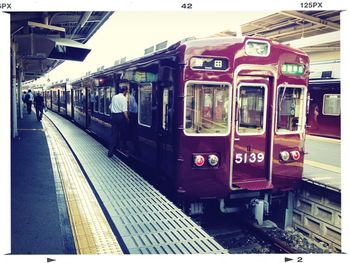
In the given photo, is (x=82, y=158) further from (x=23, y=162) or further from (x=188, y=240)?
(x=188, y=240)

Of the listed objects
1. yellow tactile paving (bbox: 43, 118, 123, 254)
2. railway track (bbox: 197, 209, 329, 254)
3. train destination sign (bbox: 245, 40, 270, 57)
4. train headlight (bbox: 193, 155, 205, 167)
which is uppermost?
train destination sign (bbox: 245, 40, 270, 57)

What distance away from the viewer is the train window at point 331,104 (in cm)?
927

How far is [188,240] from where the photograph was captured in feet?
9.49

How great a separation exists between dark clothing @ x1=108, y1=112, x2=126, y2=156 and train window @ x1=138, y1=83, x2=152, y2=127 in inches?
32.7

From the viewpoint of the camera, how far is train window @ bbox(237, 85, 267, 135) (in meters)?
3.78

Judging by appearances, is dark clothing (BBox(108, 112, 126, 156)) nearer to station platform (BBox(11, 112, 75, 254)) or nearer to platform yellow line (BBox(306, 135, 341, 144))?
station platform (BBox(11, 112, 75, 254))

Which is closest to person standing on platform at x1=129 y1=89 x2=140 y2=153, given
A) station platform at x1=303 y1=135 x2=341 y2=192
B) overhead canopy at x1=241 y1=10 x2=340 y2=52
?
overhead canopy at x1=241 y1=10 x2=340 y2=52

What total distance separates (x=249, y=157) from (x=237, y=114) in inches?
22.4

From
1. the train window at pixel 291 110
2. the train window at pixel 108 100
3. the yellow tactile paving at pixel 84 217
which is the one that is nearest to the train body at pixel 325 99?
the train window at pixel 291 110

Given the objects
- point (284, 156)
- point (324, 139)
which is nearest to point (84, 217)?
point (284, 156)

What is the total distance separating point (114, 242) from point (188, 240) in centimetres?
66

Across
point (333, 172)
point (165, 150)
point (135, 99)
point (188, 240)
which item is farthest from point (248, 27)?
point (188, 240)

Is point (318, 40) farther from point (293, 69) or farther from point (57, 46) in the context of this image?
point (57, 46)

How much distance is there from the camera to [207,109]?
11.8ft
